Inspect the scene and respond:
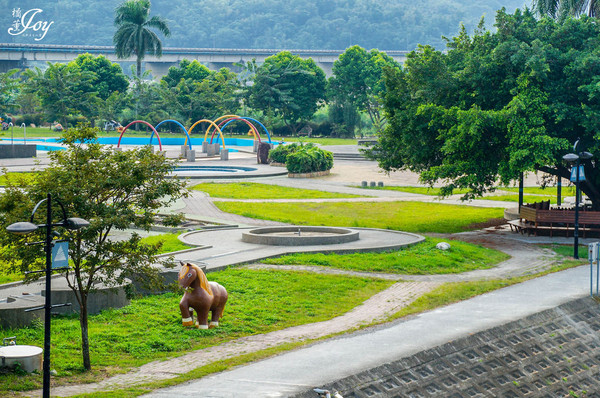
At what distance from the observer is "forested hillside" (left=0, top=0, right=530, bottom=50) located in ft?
562

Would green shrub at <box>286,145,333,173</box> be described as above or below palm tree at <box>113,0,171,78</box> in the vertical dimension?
below

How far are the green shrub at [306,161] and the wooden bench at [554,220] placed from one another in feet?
67.8

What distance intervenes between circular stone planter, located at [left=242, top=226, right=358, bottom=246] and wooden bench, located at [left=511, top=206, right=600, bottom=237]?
7104mm

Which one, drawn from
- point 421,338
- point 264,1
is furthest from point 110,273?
point 264,1

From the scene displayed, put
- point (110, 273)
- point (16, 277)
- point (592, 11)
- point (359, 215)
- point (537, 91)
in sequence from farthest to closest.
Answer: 1. point (592, 11)
2. point (359, 215)
3. point (537, 91)
4. point (16, 277)
5. point (110, 273)

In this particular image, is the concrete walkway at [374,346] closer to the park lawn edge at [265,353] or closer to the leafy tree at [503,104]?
the park lawn edge at [265,353]

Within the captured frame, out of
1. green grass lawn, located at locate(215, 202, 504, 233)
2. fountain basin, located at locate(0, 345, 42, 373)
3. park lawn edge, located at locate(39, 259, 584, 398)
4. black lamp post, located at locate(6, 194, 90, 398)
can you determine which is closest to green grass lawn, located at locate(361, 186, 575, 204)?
green grass lawn, located at locate(215, 202, 504, 233)

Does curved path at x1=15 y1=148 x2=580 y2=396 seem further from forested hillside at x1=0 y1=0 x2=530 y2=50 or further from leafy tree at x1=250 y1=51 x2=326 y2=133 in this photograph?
forested hillside at x1=0 y1=0 x2=530 y2=50

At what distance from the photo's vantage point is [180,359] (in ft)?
49.9

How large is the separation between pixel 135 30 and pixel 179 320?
8237 centimetres

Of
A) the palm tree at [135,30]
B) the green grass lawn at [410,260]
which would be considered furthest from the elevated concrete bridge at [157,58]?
the green grass lawn at [410,260]

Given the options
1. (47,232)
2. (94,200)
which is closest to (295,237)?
(94,200)

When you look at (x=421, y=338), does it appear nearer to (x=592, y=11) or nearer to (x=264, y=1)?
(x=592, y=11)

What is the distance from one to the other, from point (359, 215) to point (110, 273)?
20361 millimetres
